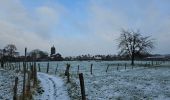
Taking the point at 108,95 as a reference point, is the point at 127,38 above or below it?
above

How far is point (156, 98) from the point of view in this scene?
21.6 meters

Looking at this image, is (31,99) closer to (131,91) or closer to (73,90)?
(73,90)

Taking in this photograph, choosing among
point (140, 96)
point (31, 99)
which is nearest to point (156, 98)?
point (140, 96)

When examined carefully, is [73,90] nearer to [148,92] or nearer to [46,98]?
[46,98]

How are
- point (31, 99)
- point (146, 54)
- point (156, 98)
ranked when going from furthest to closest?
point (146, 54), point (156, 98), point (31, 99)

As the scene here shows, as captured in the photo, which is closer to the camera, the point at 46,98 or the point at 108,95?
the point at 46,98

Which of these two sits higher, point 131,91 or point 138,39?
point 138,39

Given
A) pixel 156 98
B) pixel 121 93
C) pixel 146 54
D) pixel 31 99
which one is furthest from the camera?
pixel 146 54

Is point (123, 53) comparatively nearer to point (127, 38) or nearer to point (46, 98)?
point (127, 38)

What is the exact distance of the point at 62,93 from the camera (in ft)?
77.3

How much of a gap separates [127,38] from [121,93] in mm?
75194

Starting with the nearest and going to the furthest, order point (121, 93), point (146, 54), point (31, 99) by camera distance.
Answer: point (31, 99) → point (121, 93) → point (146, 54)

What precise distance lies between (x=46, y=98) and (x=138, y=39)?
78564 mm

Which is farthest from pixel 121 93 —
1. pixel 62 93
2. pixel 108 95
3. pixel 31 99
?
pixel 31 99
